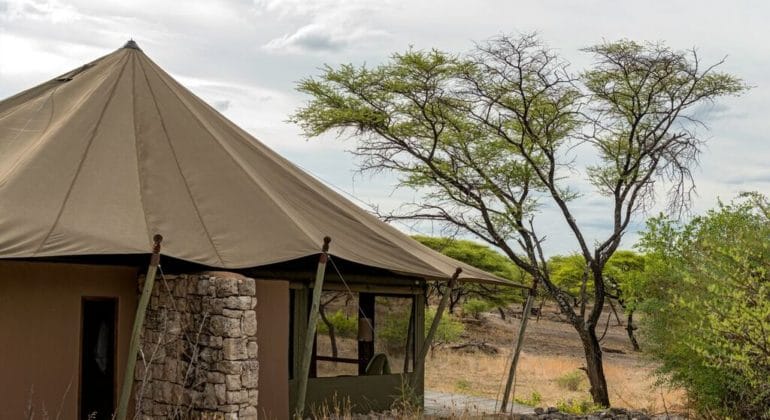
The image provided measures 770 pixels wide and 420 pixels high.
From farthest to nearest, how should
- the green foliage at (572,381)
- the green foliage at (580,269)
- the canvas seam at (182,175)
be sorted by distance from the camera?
the green foliage at (580,269)
the green foliage at (572,381)
the canvas seam at (182,175)

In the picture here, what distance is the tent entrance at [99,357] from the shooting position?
Answer: 9.30m

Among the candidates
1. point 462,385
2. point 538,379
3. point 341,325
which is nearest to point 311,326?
point 341,325

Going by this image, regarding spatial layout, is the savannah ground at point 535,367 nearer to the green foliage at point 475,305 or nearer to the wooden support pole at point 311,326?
the green foliage at point 475,305

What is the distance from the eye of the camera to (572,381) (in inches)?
802

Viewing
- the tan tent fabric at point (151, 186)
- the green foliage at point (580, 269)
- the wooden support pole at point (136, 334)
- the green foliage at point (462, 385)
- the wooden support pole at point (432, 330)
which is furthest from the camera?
the green foliage at point (580, 269)

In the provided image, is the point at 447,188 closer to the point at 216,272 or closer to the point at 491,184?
the point at 491,184

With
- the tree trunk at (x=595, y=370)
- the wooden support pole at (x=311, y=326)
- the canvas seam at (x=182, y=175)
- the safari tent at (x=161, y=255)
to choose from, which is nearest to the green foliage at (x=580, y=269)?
the tree trunk at (x=595, y=370)

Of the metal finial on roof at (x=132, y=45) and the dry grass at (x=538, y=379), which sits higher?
the metal finial on roof at (x=132, y=45)


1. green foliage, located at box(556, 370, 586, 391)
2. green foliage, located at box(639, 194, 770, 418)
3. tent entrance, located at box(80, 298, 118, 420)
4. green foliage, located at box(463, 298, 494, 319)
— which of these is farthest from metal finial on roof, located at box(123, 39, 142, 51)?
green foliage, located at box(463, 298, 494, 319)

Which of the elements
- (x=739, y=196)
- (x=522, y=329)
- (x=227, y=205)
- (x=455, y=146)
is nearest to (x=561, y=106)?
(x=455, y=146)

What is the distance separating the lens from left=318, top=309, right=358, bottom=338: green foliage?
1128cm

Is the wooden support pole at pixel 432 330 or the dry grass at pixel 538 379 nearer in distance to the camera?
the wooden support pole at pixel 432 330

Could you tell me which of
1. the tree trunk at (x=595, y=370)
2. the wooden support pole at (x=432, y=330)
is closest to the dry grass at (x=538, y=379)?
the tree trunk at (x=595, y=370)

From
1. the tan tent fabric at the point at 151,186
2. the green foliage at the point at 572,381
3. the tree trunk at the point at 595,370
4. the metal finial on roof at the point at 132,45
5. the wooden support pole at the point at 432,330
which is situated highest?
the metal finial on roof at the point at 132,45
